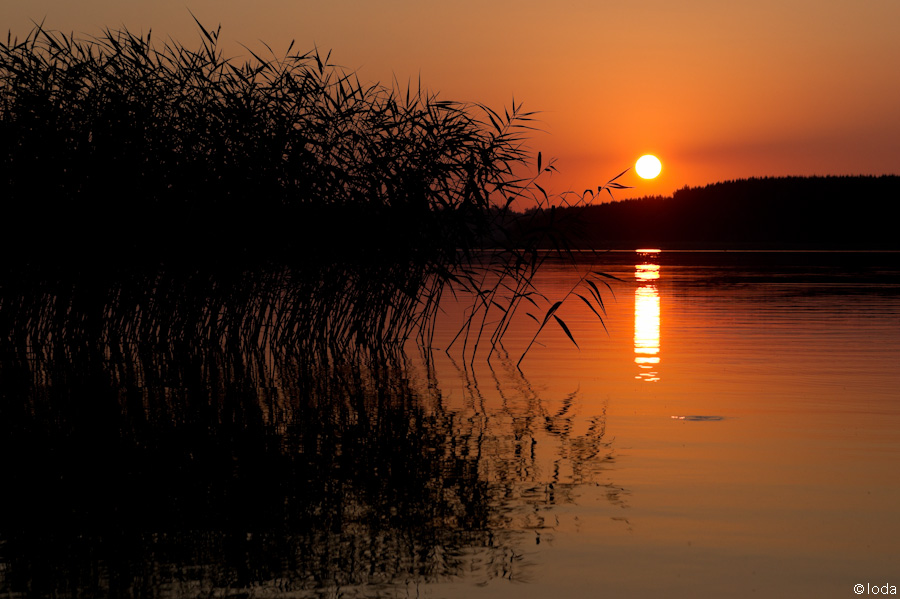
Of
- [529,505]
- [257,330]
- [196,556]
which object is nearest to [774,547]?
[529,505]

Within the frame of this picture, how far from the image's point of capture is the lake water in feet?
15.0

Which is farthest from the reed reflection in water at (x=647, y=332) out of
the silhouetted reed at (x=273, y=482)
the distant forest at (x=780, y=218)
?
the distant forest at (x=780, y=218)

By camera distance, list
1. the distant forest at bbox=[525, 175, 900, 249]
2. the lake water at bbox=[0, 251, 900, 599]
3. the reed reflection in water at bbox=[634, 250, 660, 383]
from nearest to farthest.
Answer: the lake water at bbox=[0, 251, 900, 599] < the reed reflection in water at bbox=[634, 250, 660, 383] < the distant forest at bbox=[525, 175, 900, 249]

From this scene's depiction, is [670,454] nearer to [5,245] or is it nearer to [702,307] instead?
[5,245]

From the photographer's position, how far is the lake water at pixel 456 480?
4.56m

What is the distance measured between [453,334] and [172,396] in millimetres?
7022

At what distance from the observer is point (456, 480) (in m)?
6.26

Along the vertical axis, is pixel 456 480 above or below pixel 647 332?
below

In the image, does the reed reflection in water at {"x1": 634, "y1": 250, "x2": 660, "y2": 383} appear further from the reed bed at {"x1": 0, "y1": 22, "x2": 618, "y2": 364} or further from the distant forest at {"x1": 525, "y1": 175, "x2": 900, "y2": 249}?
the distant forest at {"x1": 525, "y1": 175, "x2": 900, "y2": 249}

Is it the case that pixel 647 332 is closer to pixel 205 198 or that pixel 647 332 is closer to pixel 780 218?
pixel 205 198

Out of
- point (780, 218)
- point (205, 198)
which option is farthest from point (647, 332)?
point (780, 218)

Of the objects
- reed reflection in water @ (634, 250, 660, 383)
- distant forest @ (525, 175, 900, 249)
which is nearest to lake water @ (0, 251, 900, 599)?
reed reflection in water @ (634, 250, 660, 383)

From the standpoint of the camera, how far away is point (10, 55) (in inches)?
485

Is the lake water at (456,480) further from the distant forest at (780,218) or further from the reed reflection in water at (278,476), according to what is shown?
the distant forest at (780,218)
